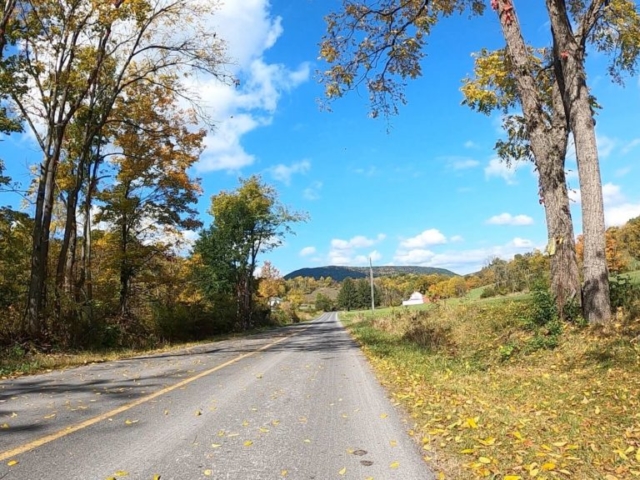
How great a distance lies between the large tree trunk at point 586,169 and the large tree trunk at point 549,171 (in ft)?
1.57

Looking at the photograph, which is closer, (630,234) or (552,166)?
(552,166)

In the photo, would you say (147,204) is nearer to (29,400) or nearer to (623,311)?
(29,400)

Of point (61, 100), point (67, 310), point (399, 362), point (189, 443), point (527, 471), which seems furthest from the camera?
point (61, 100)

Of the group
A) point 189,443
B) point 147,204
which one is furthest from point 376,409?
point 147,204

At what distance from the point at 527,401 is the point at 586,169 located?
5.86m

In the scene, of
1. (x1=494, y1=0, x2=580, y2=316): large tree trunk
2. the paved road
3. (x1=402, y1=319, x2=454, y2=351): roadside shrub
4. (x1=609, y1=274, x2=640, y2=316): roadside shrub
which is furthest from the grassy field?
(x1=402, y1=319, x2=454, y2=351): roadside shrub

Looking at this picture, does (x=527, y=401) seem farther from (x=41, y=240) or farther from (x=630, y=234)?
(x=630, y=234)

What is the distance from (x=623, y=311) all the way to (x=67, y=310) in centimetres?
1606

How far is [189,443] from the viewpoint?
4629mm

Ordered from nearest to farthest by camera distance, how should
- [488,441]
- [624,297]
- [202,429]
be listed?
[488,441]
[202,429]
[624,297]

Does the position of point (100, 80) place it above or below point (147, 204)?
above

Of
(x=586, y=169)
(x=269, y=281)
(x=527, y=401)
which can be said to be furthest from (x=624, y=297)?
(x=269, y=281)

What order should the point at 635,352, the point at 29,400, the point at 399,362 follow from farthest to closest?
the point at 399,362, the point at 635,352, the point at 29,400

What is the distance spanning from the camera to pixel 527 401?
628cm
